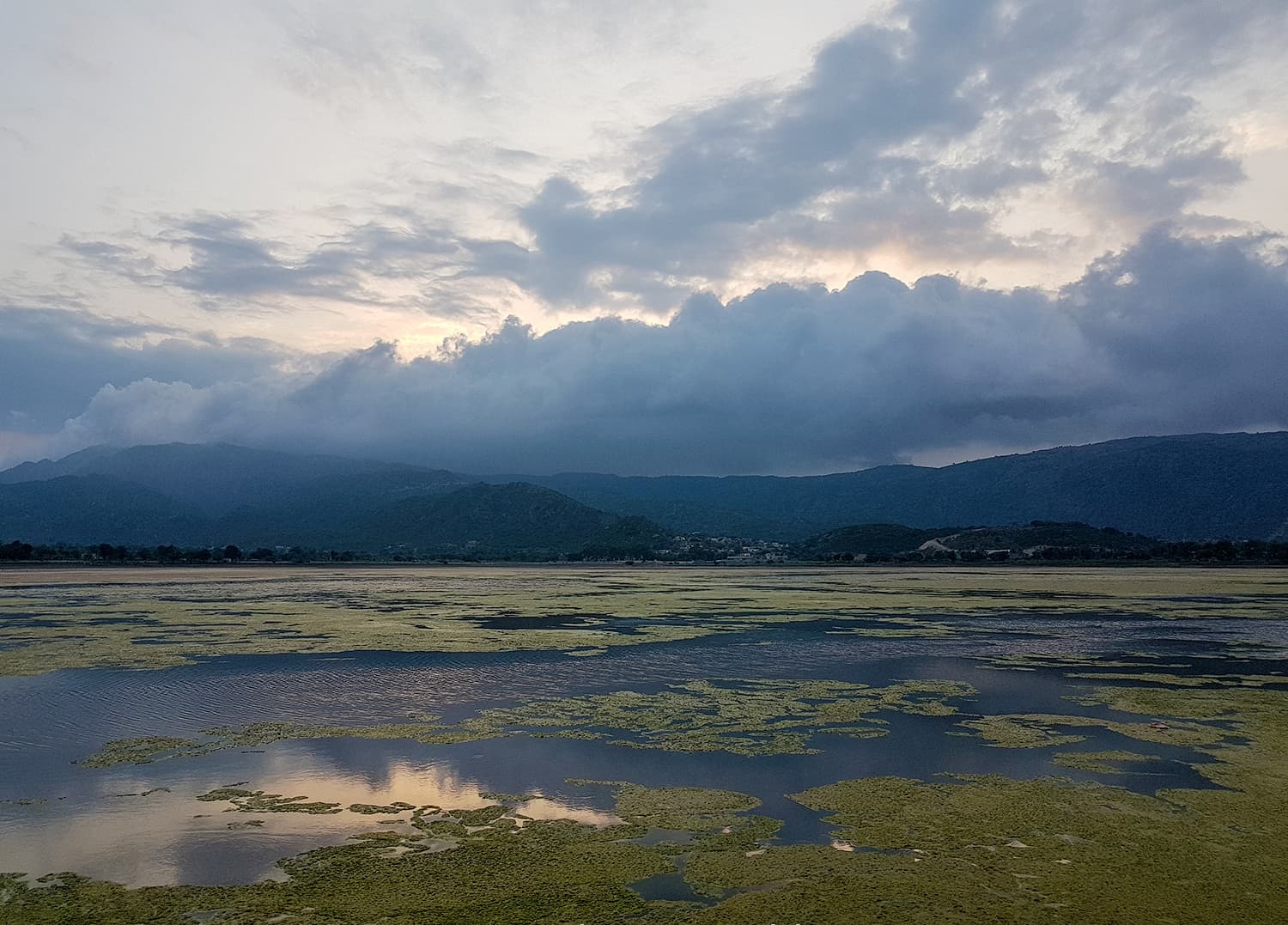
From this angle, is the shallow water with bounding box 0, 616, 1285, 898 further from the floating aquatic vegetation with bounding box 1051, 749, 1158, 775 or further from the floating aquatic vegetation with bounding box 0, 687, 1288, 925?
the floating aquatic vegetation with bounding box 0, 687, 1288, 925

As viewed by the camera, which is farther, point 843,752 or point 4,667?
point 4,667

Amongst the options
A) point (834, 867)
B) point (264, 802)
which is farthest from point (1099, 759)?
point (264, 802)

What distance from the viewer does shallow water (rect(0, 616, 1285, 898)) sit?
48.9 feet

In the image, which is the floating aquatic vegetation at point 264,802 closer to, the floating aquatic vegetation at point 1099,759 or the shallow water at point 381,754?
the shallow water at point 381,754

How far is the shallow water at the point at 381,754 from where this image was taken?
586 inches

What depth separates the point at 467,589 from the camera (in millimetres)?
96312

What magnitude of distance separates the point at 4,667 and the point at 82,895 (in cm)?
2711

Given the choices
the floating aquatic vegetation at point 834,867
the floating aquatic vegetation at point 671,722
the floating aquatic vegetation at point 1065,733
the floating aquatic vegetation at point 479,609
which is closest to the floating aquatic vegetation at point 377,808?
the floating aquatic vegetation at point 834,867

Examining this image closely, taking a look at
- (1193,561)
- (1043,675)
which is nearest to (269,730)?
(1043,675)

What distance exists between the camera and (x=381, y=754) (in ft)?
67.7

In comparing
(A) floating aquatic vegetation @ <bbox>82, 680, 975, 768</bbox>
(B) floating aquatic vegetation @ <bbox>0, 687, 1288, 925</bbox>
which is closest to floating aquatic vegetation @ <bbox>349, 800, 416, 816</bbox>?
(B) floating aquatic vegetation @ <bbox>0, 687, 1288, 925</bbox>

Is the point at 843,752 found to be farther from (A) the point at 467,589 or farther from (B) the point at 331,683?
(A) the point at 467,589

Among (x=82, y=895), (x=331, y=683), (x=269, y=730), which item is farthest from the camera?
(x=331, y=683)

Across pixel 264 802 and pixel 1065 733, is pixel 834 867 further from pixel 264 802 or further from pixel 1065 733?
pixel 1065 733
